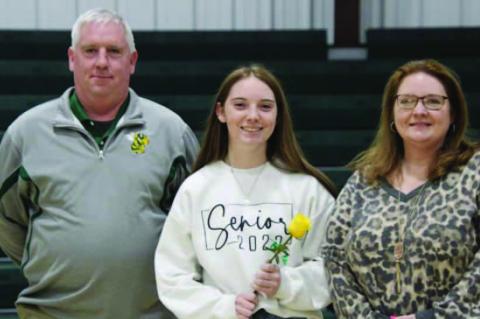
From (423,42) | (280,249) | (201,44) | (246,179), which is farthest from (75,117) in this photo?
(423,42)

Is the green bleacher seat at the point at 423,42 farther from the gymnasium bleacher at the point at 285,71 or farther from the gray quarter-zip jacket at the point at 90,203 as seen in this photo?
the gray quarter-zip jacket at the point at 90,203

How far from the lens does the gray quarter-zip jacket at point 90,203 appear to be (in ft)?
9.25

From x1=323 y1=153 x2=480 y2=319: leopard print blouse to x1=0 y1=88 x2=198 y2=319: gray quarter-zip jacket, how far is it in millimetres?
603

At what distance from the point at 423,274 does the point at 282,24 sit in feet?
14.2

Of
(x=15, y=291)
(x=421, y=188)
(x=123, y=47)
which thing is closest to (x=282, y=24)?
(x=15, y=291)

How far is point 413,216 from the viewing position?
249cm

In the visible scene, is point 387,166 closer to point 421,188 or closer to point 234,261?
point 421,188

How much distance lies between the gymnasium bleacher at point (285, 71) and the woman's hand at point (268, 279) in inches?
112

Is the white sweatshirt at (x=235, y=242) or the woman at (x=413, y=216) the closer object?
the woman at (x=413, y=216)

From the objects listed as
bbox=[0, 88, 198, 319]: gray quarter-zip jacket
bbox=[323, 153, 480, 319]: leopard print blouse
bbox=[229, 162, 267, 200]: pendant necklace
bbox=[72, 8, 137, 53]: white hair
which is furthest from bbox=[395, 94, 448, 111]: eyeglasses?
bbox=[72, 8, 137, 53]: white hair

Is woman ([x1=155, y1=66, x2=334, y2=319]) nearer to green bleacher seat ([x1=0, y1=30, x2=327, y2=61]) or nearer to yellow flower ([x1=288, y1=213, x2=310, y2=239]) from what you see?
yellow flower ([x1=288, y1=213, x2=310, y2=239])

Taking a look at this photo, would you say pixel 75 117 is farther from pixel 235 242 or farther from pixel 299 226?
pixel 299 226

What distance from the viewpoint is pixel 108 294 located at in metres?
2.83

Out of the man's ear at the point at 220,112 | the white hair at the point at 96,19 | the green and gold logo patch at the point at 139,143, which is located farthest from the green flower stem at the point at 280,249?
the white hair at the point at 96,19
